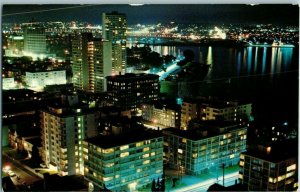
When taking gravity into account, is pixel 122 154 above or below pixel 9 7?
below

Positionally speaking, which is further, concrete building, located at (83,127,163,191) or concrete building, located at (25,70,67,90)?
concrete building, located at (25,70,67,90)

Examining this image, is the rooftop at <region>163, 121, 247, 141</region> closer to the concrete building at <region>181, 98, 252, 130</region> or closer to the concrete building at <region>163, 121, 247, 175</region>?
the concrete building at <region>163, 121, 247, 175</region>

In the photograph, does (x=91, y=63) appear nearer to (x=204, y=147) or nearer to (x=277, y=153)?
(x=204, y=147)

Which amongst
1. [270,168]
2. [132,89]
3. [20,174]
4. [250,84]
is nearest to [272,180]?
[270,168]

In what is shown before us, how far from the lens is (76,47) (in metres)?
8.88

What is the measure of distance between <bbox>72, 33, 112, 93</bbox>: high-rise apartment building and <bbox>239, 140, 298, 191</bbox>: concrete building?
14.9 ft

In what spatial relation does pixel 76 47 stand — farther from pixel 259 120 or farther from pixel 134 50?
pixel 259 120

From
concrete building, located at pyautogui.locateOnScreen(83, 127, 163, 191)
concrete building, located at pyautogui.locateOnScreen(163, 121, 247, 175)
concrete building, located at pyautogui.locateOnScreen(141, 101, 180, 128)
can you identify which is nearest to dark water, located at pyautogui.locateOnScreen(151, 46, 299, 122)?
concrete building, located at pyautogui.locateOnScreen(141, 101, 180, 128)

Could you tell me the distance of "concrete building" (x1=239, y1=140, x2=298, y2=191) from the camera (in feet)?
11.9

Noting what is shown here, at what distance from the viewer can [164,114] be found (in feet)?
21.1

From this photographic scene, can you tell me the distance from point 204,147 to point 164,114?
5.95 feet

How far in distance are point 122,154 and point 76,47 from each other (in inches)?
201

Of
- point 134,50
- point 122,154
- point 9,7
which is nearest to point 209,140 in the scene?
point 122,154

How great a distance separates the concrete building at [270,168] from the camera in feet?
11.9
